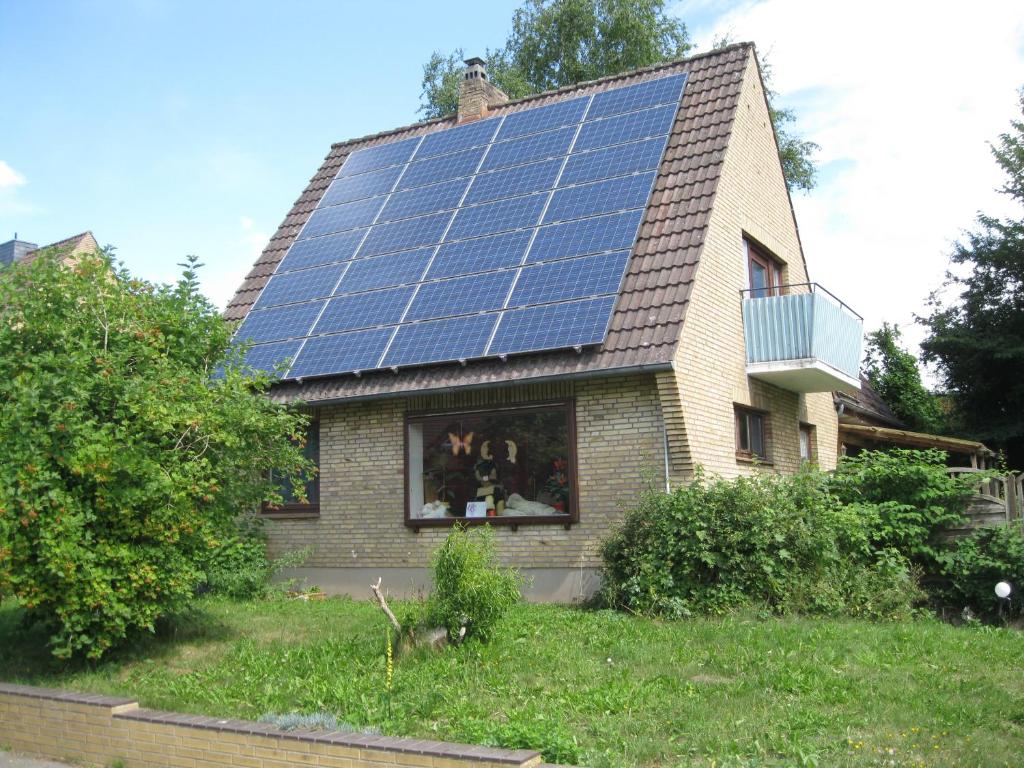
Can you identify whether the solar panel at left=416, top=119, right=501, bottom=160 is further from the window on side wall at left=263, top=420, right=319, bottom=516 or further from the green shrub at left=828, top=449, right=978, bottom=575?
the green shrub at left=828, top=449, right=978, bottom=575

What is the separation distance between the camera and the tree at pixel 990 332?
22125 millimetres

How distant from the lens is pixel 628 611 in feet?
38.0

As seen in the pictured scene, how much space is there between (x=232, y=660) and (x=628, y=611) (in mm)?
4556

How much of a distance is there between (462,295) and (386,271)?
2149 mm

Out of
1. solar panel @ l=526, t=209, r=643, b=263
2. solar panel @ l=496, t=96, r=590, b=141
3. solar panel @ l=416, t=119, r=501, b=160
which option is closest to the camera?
solar panel @ l=526, t=209, r=643, b=263

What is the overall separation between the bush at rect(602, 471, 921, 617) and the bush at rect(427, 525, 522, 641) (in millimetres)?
2734

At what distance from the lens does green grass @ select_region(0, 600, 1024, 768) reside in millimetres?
6543

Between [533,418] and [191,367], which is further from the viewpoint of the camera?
[533,418]

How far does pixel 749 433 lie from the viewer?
15.5 m

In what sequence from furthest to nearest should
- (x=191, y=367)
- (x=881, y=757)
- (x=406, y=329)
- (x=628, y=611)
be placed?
(x=406, y=329) < (x=628, y=611) < (x=191, y=367) < (x=881, y=757)

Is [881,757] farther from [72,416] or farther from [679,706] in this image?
[72,416]

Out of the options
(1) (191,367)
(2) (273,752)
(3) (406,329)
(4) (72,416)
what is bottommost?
(2) (273,752)

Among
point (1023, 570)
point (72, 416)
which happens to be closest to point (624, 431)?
point (1023, 570)

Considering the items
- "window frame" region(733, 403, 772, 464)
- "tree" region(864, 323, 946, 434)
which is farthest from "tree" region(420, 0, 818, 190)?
"window frame" region(733, 403, 772, 464)
